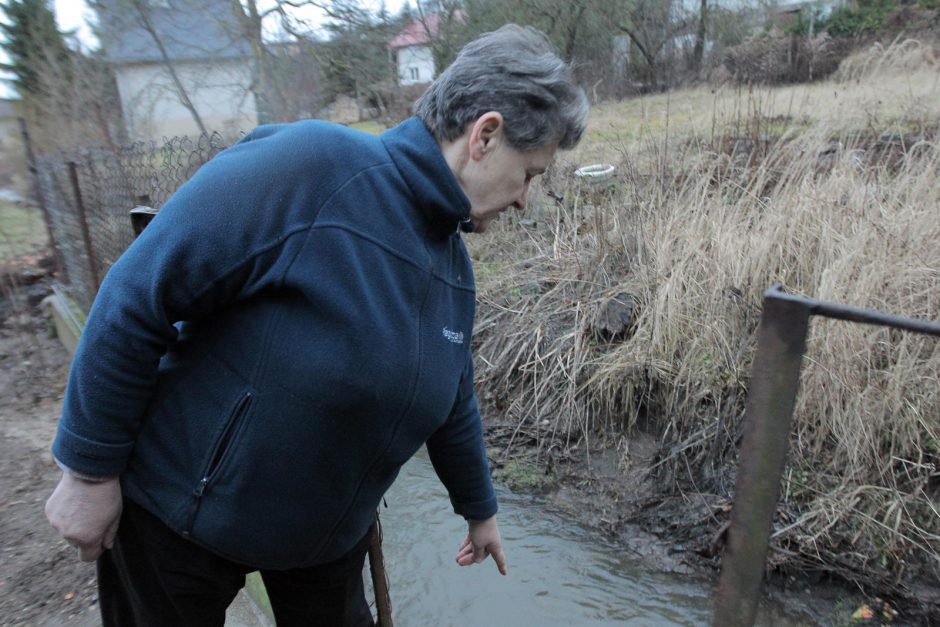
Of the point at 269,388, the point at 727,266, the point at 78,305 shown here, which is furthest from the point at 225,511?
the point at 78,305

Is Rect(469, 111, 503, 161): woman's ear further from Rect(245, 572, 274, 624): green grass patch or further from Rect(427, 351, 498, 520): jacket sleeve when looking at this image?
Rect(245, 572, 274, 624): green grass patch

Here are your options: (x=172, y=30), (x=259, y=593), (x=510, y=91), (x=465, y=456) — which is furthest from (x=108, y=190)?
(x=172, y=30)

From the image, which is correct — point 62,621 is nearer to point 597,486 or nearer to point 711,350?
point 597,486

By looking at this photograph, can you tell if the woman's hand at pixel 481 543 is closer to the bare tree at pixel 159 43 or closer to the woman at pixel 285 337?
the woman at pixel 285 337

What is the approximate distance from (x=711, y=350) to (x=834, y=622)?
54.3 inches

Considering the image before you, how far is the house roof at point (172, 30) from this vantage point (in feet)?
47.5

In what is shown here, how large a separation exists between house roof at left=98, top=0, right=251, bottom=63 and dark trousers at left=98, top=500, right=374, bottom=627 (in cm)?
1519

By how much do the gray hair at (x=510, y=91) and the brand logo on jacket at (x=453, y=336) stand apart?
38 centimetres

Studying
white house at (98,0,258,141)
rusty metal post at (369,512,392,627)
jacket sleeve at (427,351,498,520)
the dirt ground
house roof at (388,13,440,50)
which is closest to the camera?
jacket sleeve at (427,351,498,520)

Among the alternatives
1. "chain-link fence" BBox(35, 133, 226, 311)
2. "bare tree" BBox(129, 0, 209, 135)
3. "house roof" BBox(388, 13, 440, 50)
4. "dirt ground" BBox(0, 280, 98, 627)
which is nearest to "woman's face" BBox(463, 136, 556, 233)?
"dirt ground" BBox(0, 280, 98, 627)

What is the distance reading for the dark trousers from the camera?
139cm

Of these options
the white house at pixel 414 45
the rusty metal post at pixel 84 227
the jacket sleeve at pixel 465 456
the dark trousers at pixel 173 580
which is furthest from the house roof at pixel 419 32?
the dark trousers at pixel 173 580

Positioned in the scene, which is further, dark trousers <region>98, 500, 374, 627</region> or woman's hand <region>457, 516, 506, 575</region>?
woman's hand <region>457, 516, 506, 575</region>

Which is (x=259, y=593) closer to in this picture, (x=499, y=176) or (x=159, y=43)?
(x=499, y=176)
